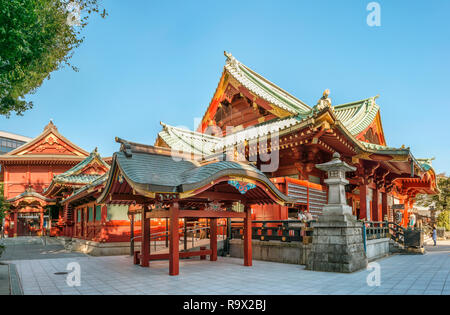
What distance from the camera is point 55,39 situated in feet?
28.2

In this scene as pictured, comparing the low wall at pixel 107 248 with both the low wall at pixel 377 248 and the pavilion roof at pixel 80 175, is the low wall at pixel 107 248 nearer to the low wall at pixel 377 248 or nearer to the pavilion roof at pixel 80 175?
the pavilion roof at pixel 80 175

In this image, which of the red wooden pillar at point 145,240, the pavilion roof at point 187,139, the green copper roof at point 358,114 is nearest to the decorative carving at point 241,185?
the red wooden pillar at point 145,240

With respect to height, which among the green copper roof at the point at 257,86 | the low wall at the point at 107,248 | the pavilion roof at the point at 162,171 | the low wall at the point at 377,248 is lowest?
the low wall at the point at 107,248

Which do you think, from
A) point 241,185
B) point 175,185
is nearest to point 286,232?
point 241,185

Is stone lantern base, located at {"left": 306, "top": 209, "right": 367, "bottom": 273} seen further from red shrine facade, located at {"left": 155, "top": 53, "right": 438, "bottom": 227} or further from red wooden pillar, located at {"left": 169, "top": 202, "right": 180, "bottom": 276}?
red wooden pillar, located at {"left": 169, "top": 202, "right": 180, "bottom": 276}

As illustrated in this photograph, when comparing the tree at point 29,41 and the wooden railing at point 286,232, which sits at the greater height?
the tree at point 29,41

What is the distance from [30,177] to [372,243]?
1552 inches

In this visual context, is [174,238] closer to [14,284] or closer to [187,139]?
[14,284]

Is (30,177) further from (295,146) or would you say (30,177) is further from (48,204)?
(295,146)

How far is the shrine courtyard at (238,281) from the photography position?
769 centimetres

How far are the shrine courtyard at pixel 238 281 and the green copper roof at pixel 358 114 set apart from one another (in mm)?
8253

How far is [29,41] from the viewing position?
7469mm

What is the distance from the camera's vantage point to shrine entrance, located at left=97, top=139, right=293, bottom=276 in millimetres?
9062
